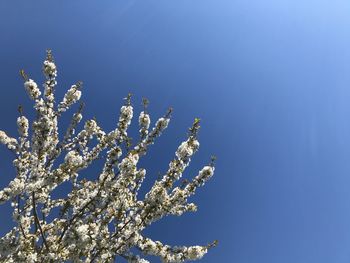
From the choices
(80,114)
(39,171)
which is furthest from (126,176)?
(80,114)

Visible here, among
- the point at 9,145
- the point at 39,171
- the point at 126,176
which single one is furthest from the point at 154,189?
the point at 9,145

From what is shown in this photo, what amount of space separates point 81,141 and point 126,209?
429 centimetres

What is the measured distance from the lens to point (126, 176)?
12227 mm

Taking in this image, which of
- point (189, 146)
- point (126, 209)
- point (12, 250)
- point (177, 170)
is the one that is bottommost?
point (12, 250)

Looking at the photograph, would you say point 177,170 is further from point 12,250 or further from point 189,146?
point 12,250

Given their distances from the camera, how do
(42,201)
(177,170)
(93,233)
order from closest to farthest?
1. (93,233)
2. (177,170)
3. (42,201)

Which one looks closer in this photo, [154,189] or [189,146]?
[154,189]

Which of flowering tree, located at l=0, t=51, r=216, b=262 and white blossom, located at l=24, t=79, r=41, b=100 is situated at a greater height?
white blossom, located at l=24, t=79, r=41, b=100

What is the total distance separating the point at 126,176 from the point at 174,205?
6.06 feet

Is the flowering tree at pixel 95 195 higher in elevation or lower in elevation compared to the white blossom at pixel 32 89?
lower

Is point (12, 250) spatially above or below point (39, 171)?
below

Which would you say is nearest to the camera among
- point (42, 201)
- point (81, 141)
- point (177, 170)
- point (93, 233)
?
point (93, 233)

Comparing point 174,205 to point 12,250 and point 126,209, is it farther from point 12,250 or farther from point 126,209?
point 12,250

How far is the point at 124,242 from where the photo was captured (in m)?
12.4
